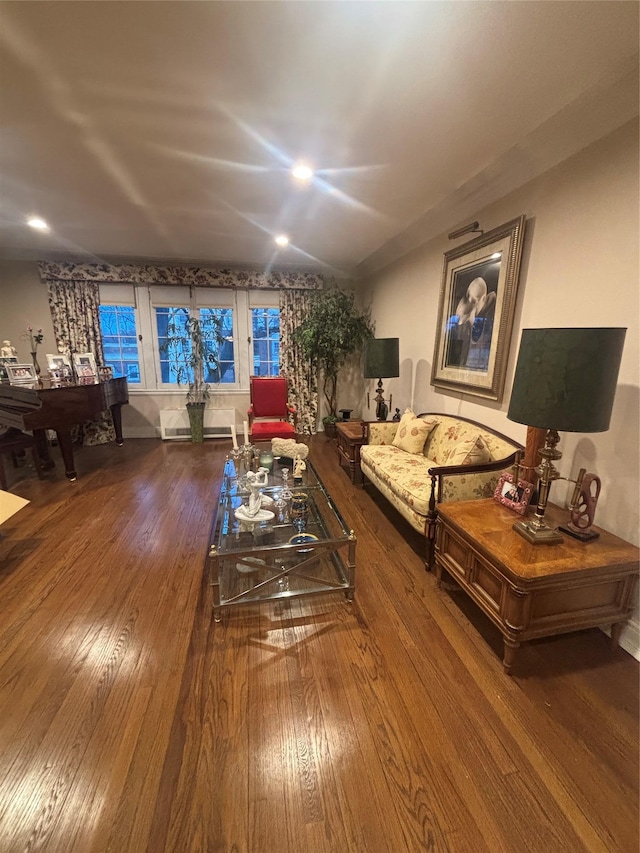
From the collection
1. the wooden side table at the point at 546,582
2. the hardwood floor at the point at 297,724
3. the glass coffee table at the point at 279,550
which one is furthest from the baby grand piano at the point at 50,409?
the wooden side table at the point at 546,582

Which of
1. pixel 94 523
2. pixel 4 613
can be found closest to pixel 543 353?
pixel 4 613

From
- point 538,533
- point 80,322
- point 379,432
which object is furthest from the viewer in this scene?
point 80,322

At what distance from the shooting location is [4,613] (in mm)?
1813

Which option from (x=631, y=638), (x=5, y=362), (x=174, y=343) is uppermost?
(x=174, y=343)

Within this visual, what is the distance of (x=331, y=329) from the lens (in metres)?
4.70

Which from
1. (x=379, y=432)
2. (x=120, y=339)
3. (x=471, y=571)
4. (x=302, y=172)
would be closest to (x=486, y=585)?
(x=471, y=571)

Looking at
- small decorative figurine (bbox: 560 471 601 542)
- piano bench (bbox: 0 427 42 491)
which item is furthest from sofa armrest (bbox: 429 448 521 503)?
piano bench (bbox: 0 427 42 491)

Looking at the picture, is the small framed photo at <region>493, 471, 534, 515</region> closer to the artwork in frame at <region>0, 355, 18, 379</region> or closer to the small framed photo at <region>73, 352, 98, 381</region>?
the small framed photo at <region>73, 352, 98, 381</region>

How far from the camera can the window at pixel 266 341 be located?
5.16 m

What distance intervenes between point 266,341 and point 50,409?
113 inches

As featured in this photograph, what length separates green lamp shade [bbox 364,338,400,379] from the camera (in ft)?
11.5

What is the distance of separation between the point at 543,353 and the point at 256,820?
1910 mm

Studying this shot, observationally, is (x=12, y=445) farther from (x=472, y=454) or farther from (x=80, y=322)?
(x=472, y=454)

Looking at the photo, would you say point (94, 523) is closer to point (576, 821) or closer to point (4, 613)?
point (4, 613)
